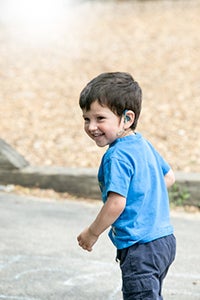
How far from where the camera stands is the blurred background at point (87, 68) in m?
8.40

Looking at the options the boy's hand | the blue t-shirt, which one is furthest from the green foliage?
the boy's hand

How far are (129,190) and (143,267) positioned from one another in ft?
1.11

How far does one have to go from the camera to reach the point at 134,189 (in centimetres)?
322

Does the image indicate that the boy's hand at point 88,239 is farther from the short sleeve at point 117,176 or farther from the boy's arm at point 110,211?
the short sleeve at point 117,176

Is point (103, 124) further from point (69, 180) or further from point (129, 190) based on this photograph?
point (69, 180)

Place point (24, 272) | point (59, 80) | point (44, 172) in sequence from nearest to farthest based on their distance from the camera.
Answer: point (24, 272) < point (44, 172) < point (59, 80)

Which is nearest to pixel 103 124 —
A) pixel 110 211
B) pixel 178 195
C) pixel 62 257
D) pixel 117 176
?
pixel 117 176

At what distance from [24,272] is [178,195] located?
2.37 meters

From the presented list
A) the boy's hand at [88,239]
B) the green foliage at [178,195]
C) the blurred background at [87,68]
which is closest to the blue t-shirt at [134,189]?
Result: the boy's hand at [88,239]

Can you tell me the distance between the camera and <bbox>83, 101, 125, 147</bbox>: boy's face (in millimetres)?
3246

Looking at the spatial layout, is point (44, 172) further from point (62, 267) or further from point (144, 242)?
point (144, 242)

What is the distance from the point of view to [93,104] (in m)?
3.25

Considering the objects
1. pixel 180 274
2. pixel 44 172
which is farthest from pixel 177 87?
pixel 180 274

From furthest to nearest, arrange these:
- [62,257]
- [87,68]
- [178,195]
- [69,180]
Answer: [87,68]
[69,180]
[178,195]
[62,257]
